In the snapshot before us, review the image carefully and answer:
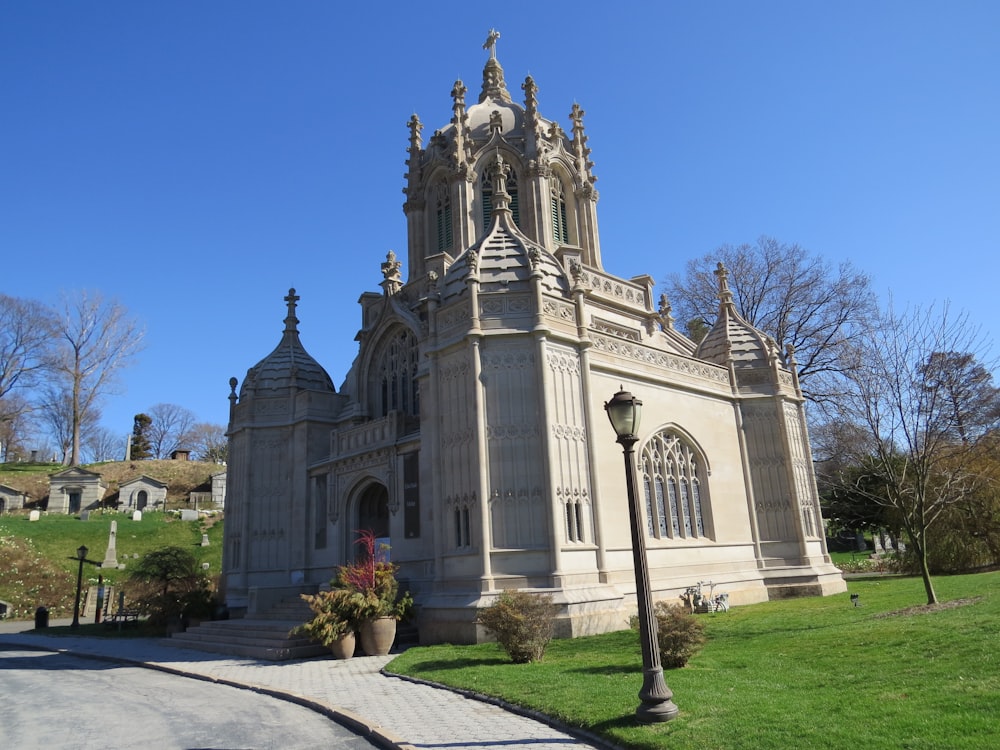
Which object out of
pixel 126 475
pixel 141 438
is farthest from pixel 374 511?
pixel 141 438

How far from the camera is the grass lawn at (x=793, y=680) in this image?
6.89 metres

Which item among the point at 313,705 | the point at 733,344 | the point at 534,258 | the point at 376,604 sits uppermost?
the point at 534,258

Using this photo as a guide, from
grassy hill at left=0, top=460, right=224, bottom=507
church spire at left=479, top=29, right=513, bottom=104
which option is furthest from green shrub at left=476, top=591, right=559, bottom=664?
grassy hill at left=0, top=460, right=224, bottom=507

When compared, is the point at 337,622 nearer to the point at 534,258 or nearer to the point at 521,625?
the point at 521,625

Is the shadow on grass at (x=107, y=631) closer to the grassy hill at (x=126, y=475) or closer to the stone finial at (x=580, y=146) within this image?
the stone finial at (x=580, y=146)

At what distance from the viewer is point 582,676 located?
10.6m

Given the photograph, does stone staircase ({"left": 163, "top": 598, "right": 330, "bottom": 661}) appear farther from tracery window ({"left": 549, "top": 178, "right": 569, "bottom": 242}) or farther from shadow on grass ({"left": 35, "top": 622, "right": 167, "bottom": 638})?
tracery window ({"left": 549, "top": 178, "right": 569, "bottom": 242})

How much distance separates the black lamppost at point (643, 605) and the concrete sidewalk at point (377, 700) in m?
0.75

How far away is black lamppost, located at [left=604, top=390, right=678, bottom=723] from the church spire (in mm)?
23990

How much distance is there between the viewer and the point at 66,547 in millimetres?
42625

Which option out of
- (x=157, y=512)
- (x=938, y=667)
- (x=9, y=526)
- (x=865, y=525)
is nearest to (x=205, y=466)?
(x=157, y=512)

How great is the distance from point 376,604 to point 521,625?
15.0ft

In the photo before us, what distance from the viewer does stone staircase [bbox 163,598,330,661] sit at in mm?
16469

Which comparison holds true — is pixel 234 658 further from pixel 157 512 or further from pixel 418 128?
pixel 157 512
